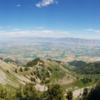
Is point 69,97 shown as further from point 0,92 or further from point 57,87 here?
point 0,92

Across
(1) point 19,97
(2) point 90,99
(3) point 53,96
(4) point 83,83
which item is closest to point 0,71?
(1) point 19,97

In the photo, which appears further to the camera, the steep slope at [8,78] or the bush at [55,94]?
the steep slope at [8,78]

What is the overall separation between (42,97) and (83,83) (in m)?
99.3

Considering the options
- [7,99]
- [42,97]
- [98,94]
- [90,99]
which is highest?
[98,94]

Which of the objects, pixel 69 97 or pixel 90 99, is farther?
pixel 69 97

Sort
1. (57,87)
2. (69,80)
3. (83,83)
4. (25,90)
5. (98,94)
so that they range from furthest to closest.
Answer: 1. (69,80)
2. (83,83)
3. (25,90)
4. (57,87)
5. (98,94)

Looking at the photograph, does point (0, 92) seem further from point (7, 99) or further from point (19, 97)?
point (19, 97)

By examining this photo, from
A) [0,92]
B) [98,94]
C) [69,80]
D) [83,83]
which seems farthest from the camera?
[69,80]

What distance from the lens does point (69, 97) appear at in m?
84.4

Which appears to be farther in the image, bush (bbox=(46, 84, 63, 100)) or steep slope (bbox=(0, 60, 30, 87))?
steep slope (bbox=(0, 60, 30, 87))

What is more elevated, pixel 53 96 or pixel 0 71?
pixel 0 71

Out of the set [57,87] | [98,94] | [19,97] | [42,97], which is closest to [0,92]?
[19,97]

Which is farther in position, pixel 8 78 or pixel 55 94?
pixel 8 78

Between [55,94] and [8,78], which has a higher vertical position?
[55,94]
